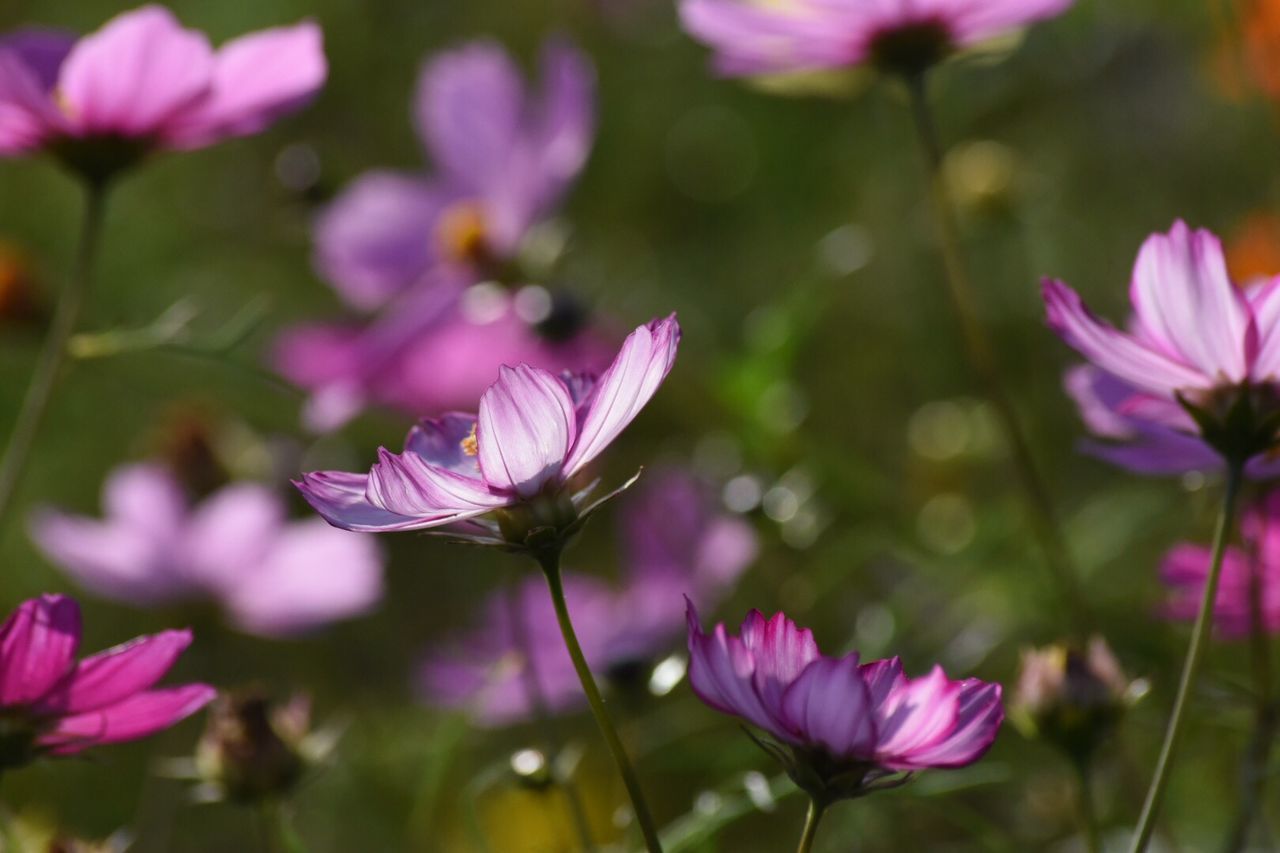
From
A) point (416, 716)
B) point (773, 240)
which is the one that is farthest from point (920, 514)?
point (773, 240)

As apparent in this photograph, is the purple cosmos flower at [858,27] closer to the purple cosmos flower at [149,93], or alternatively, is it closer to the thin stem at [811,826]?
the purple cosmos flower at [149,93]

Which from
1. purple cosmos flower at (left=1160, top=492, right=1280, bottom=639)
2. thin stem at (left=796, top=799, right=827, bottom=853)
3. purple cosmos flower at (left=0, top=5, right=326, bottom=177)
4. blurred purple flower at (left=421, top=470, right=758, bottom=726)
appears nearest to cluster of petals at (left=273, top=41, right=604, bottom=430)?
blurred purple flower at (left=421, top=470, right=758, bottom=726)

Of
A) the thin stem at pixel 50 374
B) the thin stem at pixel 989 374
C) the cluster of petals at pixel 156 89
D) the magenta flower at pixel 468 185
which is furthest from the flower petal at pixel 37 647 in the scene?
the magenta flower at pixel 468 185

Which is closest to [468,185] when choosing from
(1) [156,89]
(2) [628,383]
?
(1) [156,89]

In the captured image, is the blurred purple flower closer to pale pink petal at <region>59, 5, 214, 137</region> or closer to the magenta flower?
the magenta flower

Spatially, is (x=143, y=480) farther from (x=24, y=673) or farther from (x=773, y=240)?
(x=773, y=240)

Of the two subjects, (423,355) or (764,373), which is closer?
(764,373)

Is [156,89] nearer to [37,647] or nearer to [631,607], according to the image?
[37,647]
